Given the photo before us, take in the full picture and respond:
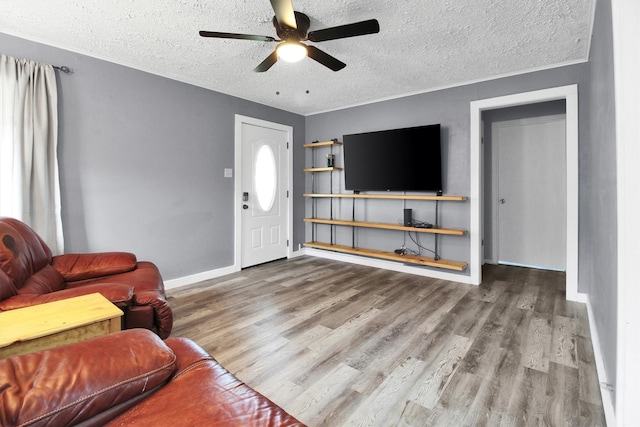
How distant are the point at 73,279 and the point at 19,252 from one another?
0.54 m

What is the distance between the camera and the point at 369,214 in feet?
15.4

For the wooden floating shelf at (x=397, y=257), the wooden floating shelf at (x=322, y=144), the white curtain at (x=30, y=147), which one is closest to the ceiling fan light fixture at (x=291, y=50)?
the white curtain at (x=30, y=147)

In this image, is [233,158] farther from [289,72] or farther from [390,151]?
[390,151]

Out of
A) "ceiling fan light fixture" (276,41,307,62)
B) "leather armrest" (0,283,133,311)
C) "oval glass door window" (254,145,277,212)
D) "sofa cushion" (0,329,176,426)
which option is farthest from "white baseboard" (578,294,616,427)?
"oval glass door window" (254,145,277,212)

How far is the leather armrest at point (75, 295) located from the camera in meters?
1.53

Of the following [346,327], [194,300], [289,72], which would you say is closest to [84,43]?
[289,72]

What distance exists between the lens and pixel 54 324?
4.23 ft

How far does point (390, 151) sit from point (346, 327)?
2.53 m

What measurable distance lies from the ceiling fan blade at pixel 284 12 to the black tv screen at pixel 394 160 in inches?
A: 94.0

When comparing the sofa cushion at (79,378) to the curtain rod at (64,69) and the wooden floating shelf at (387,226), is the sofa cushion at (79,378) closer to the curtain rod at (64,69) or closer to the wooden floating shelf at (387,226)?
the curtain rod at (64,69)

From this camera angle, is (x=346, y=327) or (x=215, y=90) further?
(x=215, y=90)

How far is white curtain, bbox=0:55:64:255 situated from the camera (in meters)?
2.50

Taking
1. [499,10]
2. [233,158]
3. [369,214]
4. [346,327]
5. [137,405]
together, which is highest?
[499,10]

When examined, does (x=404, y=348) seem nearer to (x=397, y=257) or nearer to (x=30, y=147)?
(x=397, y=257)
